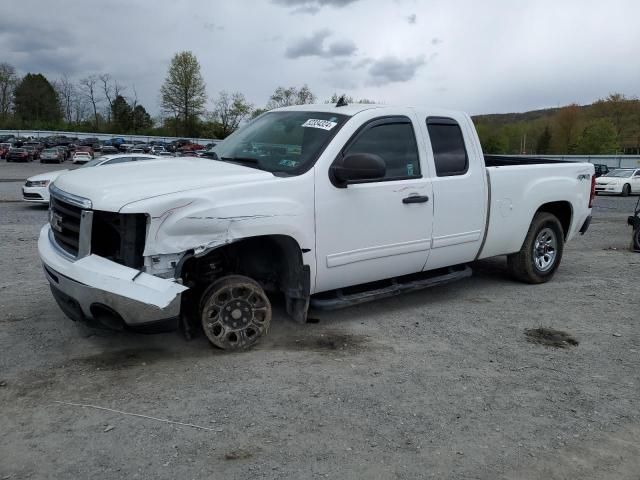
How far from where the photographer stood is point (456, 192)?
5.58 metres

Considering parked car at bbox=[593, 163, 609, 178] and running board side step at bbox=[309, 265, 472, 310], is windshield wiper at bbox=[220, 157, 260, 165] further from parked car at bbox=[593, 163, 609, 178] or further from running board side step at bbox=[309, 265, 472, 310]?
parked car at bbox=[593, 163, 609, 178]

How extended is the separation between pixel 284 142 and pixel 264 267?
1080 mm

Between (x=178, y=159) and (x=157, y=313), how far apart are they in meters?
1.83

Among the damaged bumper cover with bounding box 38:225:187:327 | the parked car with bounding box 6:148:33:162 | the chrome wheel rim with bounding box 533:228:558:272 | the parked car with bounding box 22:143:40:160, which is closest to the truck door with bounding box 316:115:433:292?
the damaged bumper cover with bounding box 38:225:187:327

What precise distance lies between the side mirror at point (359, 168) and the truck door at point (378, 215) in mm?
119

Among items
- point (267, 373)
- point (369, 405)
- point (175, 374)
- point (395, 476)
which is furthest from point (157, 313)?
point (395, 476)

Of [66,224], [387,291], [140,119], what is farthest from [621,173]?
[140,119]

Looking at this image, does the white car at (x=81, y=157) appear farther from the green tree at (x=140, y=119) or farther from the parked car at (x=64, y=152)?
the green tree at (x=140, y=119)

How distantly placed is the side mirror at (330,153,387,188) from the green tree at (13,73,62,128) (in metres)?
96.8

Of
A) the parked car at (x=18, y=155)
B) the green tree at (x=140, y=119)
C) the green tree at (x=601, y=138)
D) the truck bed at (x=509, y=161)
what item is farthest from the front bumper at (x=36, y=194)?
the green tree at (x=140, y=119)

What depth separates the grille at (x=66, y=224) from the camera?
4156 millimetres

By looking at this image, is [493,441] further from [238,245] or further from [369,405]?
[238,245]

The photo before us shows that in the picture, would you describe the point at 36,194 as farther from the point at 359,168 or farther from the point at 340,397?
the point at 340,397

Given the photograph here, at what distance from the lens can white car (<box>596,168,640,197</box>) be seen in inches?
1041
